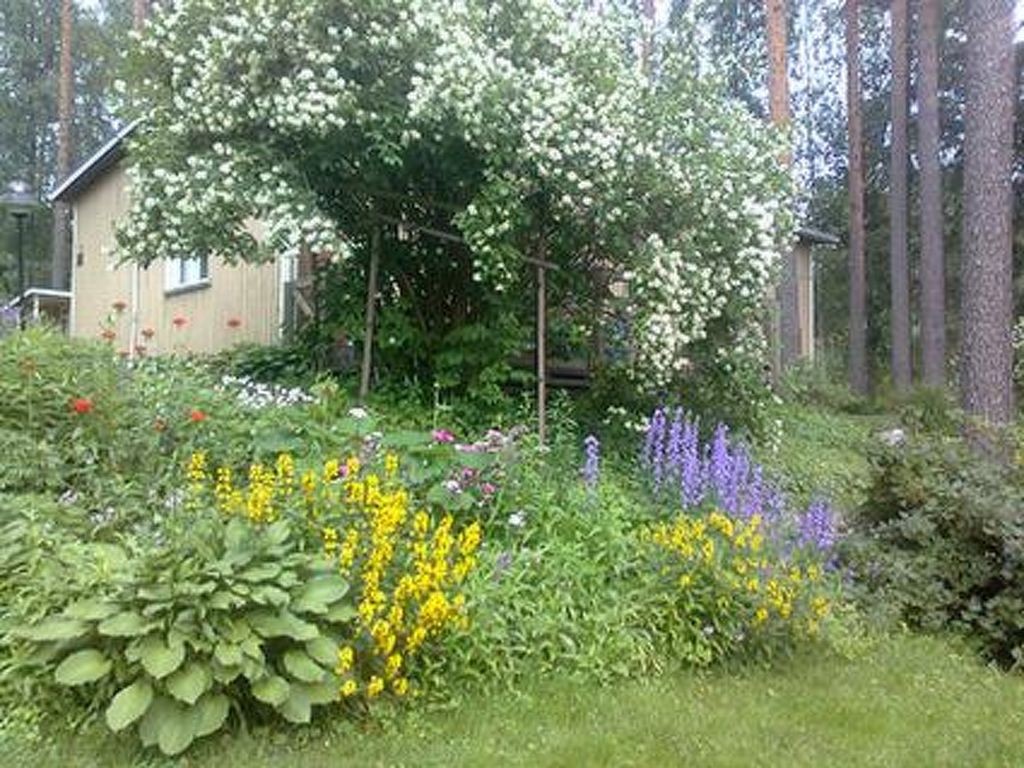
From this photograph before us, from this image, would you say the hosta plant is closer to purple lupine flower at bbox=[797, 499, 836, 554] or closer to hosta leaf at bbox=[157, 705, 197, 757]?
hosta leaf at bbox=[157, 705, 197, 757]

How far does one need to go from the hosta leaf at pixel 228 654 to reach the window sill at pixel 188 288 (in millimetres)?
13600

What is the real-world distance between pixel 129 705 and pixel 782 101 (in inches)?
595

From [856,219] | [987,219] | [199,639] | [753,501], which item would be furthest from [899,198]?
[199,639]

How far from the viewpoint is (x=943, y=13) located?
25.2 metres

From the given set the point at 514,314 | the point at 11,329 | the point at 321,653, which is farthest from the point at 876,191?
the point at 321,653

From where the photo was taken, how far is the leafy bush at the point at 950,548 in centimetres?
580

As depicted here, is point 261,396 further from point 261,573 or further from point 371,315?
point 261,573

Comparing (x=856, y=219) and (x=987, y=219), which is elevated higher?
(x=856, y=219)

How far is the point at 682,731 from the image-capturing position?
4.02 m

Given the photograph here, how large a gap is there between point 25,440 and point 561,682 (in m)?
3.05

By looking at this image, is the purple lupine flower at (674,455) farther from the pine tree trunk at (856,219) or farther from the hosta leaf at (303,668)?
the pine tree trunk at (856,219)

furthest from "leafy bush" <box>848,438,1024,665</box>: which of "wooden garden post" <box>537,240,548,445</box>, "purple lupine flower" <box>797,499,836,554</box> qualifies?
"wooden garden post" <box>537,240,548,445</box>

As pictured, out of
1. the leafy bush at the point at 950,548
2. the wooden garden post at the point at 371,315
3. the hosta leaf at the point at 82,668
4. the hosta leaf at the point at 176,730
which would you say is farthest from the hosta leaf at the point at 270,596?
the wooden garden post at the point at 371,315

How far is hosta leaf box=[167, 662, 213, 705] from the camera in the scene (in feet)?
11.6
